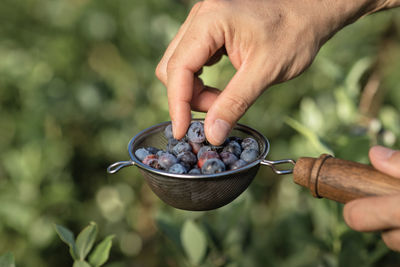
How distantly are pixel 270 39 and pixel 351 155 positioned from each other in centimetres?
42

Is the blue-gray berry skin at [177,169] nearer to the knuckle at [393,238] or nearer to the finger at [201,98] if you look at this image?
the finger at [201,98]

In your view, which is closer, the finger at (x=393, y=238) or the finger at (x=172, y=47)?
the finger at (x=393, y=238)

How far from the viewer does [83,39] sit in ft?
7.85

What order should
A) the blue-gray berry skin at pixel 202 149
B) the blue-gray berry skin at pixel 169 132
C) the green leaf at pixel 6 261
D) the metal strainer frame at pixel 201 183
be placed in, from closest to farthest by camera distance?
the green leaf at pixel 6 261 < the metal strainer frame at pixel 201 183 < the blue-gray berry skin at pixel 202 149 < the blue-gray berry skin at pixel 169 132

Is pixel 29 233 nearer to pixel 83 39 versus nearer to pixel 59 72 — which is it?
pixel 59 72

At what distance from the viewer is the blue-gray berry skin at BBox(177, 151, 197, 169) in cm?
113

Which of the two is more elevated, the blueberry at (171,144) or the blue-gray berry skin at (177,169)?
the blue-gray berry skin at (177,169)

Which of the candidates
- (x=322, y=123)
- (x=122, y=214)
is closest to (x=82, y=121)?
(x=122, y=214)

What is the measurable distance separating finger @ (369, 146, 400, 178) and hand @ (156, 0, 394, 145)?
330 millimetres

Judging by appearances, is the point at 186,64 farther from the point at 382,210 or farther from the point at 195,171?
the point at 382,210

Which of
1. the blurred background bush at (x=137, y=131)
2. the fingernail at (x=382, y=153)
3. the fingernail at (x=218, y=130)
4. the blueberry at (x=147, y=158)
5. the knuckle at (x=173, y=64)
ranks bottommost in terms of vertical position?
the blurred background bush at (x=137, y=131)

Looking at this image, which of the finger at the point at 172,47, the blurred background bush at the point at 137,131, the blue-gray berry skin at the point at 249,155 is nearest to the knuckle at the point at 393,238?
the blurred background bush at the point at 137,131

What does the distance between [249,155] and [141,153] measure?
0.97 ft

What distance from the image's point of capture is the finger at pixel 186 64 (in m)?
1.12
